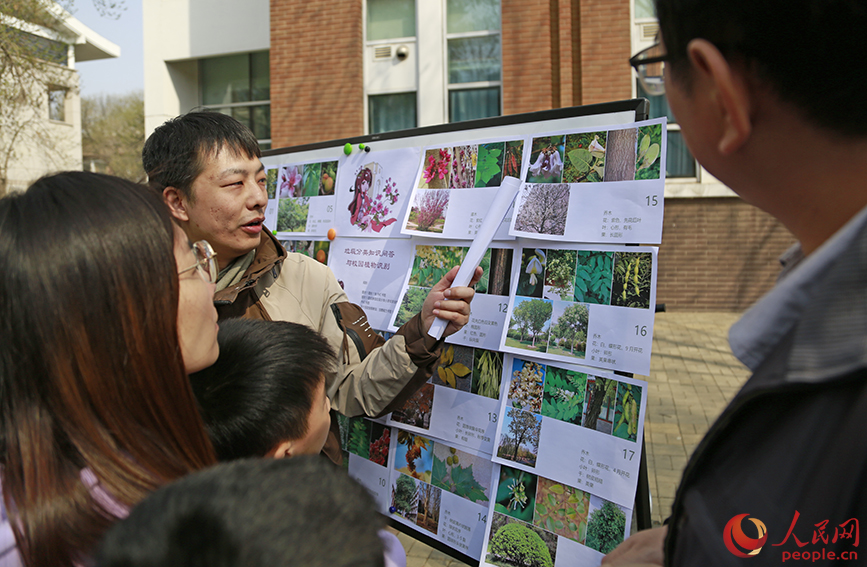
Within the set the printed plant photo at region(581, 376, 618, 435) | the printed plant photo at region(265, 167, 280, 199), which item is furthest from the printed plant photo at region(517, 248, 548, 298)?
the printed plant photo at region(265, 167, 280, 199)

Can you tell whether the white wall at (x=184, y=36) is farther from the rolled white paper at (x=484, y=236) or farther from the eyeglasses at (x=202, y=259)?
the eyeglasses at (x=202, y=259)

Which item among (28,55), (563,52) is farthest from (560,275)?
(28,55)

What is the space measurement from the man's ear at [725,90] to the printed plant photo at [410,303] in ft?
4.53

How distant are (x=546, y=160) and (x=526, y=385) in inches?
28.0

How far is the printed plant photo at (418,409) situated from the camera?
191 cm

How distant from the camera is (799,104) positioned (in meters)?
0.61

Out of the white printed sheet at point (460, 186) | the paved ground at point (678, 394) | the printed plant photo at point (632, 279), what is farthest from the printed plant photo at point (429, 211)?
the paved ground at point (678, 394)

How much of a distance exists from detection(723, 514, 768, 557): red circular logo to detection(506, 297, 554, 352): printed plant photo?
1017 millimetres

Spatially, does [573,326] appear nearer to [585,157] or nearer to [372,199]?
[585,157]

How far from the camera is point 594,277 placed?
5.15 ft

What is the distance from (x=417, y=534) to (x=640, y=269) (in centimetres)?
118

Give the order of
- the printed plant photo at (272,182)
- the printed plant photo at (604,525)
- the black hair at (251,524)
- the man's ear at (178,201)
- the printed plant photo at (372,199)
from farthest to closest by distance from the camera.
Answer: the printed plant photo at (272,182)
the printed plant photo at (372,199)
the man's ear at (178,201)
the printed plant photo at (604,525)
the black hair at (251,524)

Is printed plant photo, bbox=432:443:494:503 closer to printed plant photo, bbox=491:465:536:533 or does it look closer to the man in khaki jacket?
printed plant photo, bbox=491:465:536:533

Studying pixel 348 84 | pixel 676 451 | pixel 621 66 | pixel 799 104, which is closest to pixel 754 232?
pixel 621 66
